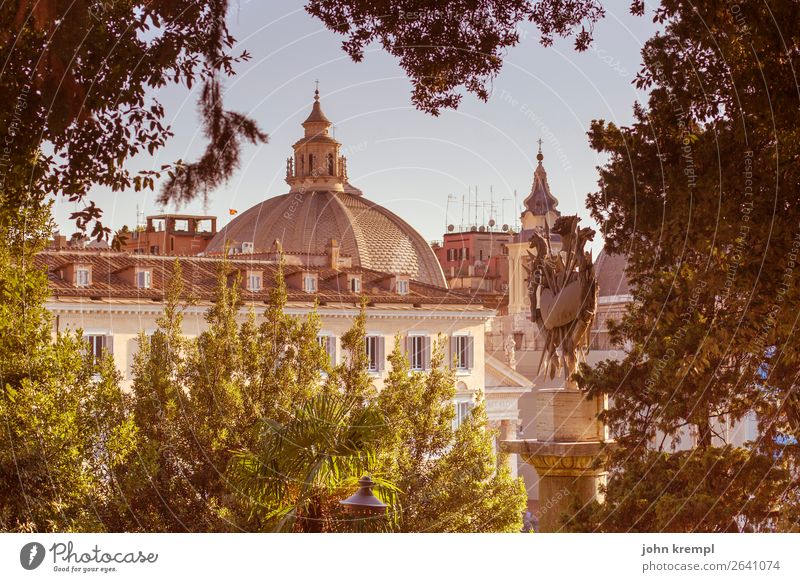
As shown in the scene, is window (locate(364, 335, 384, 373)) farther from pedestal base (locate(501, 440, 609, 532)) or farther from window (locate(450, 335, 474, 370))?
pedestal base (locate(501, 440, 609, 532))

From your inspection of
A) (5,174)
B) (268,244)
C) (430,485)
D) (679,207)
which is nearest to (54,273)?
(430,485)

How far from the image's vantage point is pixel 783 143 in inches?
325

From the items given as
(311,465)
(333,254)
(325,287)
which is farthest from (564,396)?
(333,254)

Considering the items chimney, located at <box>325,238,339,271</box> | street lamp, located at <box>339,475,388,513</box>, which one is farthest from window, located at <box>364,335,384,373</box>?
street lamp, located at <box>339,475,388,513</box>

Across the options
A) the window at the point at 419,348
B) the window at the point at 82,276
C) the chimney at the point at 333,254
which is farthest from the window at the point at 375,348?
the window at the point at 82,276

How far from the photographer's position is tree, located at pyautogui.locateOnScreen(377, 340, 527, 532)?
1228 centimetres

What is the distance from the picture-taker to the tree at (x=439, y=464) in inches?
484

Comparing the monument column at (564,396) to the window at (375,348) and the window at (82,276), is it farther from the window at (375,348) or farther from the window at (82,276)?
the window at (375,348)

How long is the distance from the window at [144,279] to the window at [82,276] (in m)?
0.88

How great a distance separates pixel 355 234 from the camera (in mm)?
36031

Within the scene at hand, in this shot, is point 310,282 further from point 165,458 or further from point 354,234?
point 165,458

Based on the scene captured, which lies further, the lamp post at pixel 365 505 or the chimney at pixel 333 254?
the chimney at pixel 333 254

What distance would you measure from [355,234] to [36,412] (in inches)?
1057

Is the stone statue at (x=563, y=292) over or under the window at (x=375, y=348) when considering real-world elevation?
over
